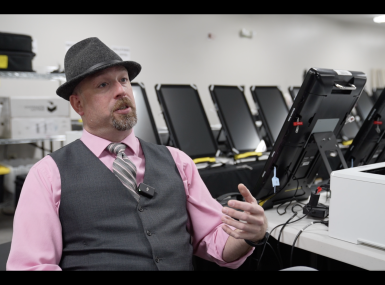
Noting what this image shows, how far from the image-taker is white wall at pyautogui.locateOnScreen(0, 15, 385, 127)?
4.12 metres

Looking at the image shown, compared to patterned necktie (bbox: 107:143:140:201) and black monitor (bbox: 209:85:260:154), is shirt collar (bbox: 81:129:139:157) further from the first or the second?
black monitor (bbox: 209:85:260:154)

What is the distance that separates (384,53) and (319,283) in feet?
34.0

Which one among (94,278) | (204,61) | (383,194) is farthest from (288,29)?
(94,278)

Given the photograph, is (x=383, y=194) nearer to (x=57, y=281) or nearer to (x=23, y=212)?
(x=57, y=281)

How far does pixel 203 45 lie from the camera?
558cm

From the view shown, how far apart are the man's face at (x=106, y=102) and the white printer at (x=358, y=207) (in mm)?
701

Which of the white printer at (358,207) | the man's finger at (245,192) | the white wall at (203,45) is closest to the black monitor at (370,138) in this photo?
the white printer at (358,207)

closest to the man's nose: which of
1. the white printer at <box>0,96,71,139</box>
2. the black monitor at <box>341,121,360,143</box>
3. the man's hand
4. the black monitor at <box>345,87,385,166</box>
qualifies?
the man's hand

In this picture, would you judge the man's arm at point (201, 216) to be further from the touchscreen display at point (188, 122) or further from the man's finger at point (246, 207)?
the touchscreen display at point (188, 122)

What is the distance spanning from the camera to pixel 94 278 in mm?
780

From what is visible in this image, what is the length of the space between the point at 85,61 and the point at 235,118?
1.89 meters

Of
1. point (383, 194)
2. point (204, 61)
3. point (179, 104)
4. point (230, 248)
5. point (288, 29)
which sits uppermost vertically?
point (288, 29)

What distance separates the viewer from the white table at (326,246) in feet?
3.30

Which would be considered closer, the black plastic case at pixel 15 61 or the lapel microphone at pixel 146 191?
the lapel microphone at pixel 146 191
